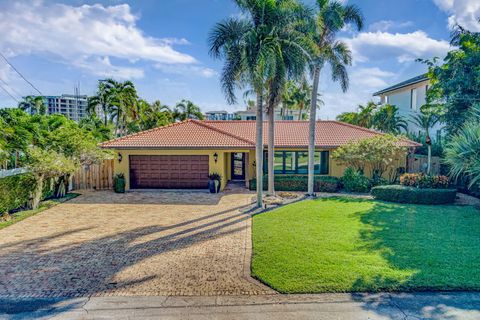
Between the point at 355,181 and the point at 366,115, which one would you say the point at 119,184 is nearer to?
the point at 355,181

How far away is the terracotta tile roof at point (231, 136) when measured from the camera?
19.1 metres

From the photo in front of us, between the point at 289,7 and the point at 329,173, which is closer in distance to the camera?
the point at 289,7

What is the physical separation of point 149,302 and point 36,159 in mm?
10652

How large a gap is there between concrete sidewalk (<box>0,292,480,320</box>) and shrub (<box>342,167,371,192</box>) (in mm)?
12042

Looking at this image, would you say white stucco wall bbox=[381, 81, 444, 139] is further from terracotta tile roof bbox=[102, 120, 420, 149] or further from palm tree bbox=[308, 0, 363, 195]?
palm tree bbox=[308, 0, 363, 195]

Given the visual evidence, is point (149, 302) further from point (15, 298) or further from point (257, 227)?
point (257, 227)

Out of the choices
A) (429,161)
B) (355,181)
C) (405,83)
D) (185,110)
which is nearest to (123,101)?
(185,110)

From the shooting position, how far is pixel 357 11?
615 inches

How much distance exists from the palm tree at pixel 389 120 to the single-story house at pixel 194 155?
332 inches

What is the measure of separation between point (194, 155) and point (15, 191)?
9243 mm

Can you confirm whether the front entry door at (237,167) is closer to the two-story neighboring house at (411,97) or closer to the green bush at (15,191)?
the green bush at (15,191)

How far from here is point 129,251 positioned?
962cm

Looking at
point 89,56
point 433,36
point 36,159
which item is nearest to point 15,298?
point 36,159

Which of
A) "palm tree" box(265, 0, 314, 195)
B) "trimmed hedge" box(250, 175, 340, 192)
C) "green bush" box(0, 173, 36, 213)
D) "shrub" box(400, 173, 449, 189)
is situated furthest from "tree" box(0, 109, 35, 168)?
"shrub" box(400, 173, 449, 189)
